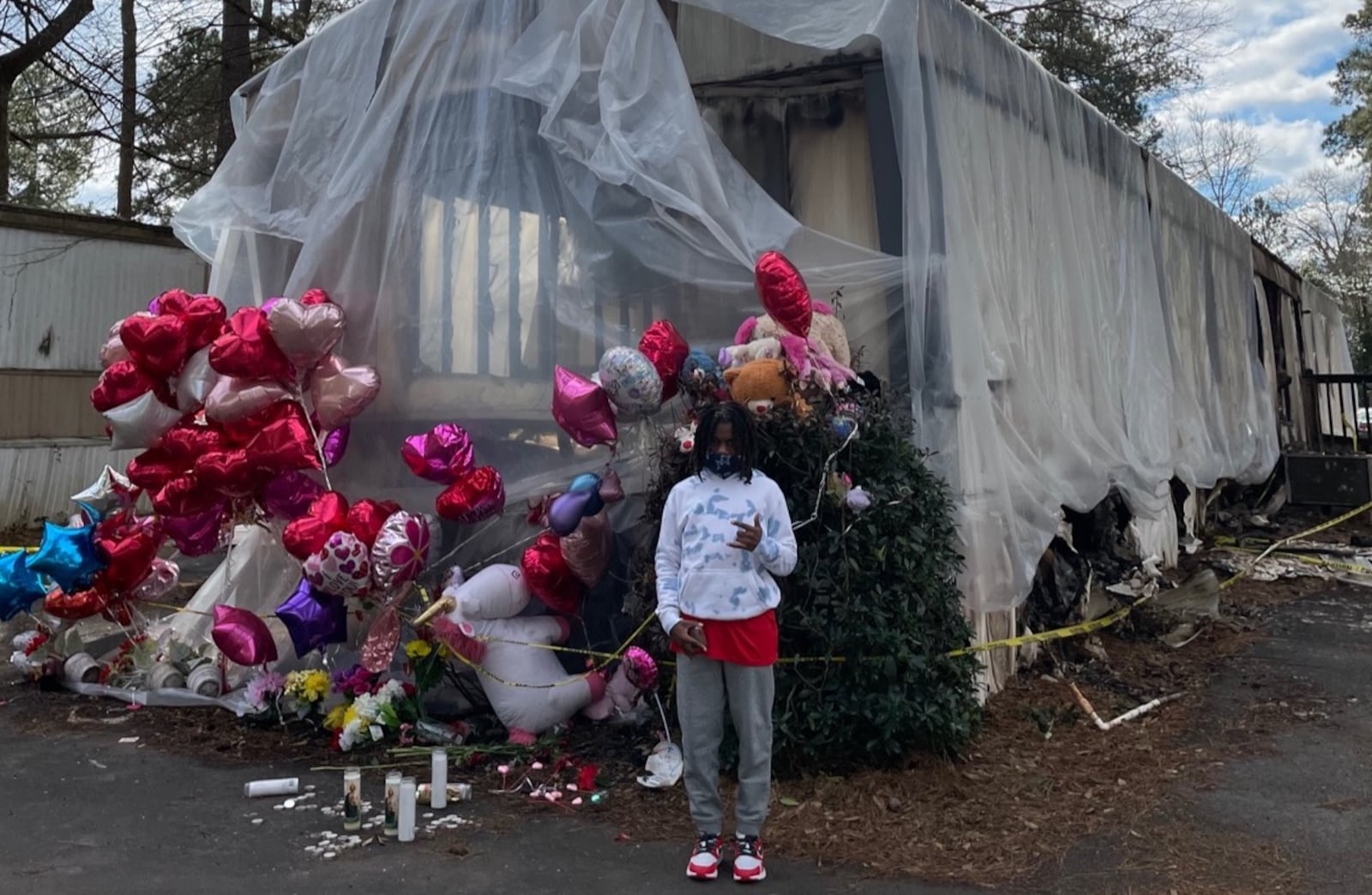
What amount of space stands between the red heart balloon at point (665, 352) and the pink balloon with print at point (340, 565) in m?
1.67

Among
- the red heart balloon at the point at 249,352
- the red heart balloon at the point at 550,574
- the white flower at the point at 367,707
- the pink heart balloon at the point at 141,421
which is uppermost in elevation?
the red heart balloon at the point at 249,352

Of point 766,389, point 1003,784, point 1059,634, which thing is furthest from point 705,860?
point 1059,634

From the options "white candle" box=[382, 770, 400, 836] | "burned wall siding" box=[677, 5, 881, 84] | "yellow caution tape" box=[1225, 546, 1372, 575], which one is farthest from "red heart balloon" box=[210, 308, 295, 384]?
"yellow caution tape" box=[1225, 546, 1372, 575]

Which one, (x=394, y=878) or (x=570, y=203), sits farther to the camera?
(x=570, y=203)

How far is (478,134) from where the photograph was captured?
6.25 m

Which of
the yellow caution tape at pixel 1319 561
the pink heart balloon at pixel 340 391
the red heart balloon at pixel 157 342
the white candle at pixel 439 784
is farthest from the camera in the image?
the yellow caution tape at pixel 1319 561

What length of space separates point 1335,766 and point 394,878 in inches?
164

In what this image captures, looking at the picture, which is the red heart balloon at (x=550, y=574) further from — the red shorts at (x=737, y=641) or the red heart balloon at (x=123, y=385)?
the red heart balloon at (x=123, y=385)

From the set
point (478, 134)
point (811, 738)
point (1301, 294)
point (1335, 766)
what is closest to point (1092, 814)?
point (811, 738)

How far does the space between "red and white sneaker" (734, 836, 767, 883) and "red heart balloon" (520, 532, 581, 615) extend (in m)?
1.96

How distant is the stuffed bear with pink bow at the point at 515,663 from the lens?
5.47 meters

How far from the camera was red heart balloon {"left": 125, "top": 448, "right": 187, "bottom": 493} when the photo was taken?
620cm

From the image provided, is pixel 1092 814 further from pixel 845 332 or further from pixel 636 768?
pixel 845 332

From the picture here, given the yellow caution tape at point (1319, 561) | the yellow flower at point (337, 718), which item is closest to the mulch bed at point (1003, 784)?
the yellow flower at point (337, 718)
